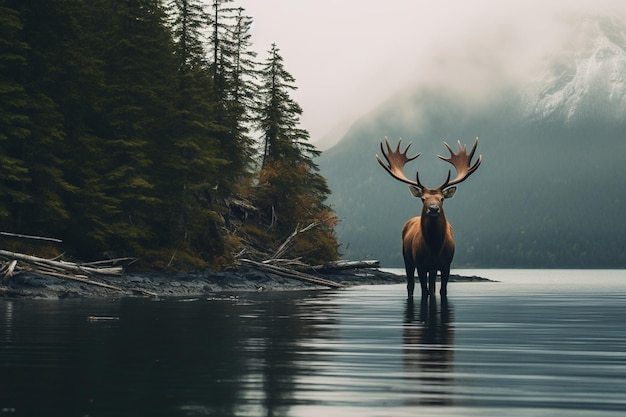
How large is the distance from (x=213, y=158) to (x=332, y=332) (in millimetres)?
33686

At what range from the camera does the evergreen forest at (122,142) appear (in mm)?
38031

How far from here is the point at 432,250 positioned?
28.9 meters

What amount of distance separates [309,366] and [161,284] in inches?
1139

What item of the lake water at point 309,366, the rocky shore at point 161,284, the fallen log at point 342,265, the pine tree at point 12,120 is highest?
the pine tree at point 12,120

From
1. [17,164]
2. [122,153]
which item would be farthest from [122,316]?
[122,153]

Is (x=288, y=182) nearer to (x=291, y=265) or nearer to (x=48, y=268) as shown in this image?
(x=291, y=265)

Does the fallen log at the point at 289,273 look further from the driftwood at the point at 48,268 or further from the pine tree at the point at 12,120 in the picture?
the pine tree at the point at 12,120

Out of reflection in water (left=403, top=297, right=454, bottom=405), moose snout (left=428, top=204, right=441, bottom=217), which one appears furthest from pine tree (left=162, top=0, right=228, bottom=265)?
reflection in water (left=403, top=297, right=454, bottom=405)

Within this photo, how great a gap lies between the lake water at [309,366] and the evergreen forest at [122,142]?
18127 mm

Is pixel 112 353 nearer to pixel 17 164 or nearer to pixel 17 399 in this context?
pixel 17 399

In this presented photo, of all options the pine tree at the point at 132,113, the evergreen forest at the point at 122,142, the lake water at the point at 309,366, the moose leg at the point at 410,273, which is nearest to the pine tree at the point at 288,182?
the evergreen forest at the point at 122,142

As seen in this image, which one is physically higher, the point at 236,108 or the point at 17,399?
the point at 236,108

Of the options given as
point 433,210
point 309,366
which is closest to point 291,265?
point 433,210

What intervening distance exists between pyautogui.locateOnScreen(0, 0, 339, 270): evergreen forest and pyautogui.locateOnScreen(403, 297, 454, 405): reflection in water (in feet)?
60.8
